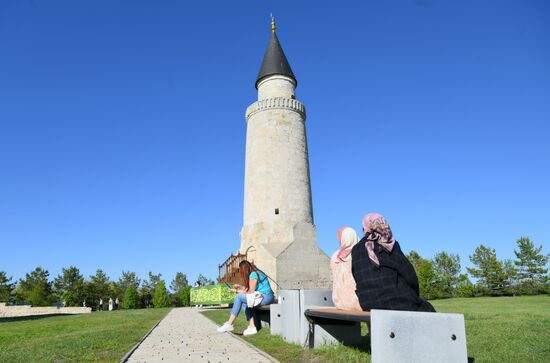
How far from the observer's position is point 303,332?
6453 mm

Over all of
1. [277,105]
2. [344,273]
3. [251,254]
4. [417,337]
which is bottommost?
[417,337]

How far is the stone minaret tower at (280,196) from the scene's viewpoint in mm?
23016

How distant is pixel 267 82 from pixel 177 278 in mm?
39663

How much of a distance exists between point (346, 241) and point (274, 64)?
75.5ft

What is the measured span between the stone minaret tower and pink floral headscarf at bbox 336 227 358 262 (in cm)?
1683

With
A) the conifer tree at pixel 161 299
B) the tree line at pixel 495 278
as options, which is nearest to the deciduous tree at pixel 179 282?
the conifer tree at pixel 161 299

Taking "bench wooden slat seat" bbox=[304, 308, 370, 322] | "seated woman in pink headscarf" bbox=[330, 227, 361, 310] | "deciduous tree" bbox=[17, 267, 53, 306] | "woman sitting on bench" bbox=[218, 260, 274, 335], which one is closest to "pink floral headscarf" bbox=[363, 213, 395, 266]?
"bench wooden slat seat" bbox=[304, 308, 370, 322]

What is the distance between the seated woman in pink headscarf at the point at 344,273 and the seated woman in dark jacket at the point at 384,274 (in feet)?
2.27

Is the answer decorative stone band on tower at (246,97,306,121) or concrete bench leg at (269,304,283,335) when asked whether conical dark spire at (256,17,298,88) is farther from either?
concrete bench leg at (269,304,283,335)

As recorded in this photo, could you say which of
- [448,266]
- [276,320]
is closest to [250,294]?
[276,320]

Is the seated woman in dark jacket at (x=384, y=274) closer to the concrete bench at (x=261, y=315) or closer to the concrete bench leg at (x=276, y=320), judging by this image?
the concrete bench leg at (x=276, y=320)

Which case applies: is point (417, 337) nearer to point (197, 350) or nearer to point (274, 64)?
point (197, 350)

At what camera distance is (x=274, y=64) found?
88.6 feet

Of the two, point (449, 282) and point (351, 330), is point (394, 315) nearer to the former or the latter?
point (351, 330)
